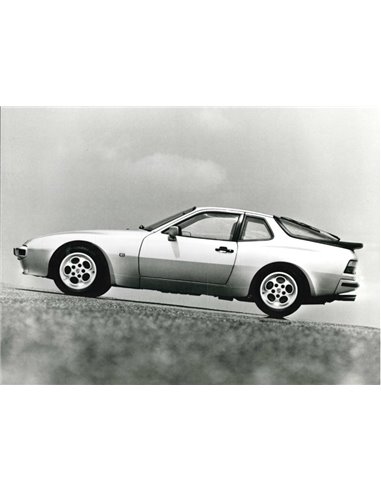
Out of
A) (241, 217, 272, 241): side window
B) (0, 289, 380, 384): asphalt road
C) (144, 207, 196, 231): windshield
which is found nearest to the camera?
(0, 289, 380, 384): asphalt road

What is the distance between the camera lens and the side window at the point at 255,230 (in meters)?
7.44

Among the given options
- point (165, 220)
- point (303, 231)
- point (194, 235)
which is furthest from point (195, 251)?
point (303, 231)

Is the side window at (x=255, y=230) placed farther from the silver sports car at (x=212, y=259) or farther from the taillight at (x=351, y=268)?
the taillight at (x=351, y=268)

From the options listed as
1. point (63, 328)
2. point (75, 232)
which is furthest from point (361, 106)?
point (63, 328)

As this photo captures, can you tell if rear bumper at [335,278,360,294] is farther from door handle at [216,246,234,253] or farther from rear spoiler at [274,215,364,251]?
Answer: door handle at [216,246,234,253]

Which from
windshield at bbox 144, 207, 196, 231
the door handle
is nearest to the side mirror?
windshield at bbox 144, 207, 196, 231

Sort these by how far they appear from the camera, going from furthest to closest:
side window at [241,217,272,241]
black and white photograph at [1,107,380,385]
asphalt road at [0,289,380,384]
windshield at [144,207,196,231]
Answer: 1. windshield at [144,207,196,231]
2. side window at [241,217,272,241]
3. black and white photograph at [1,107,380,385]
4. asphalt road at [0,289,380,384]

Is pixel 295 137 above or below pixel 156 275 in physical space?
above

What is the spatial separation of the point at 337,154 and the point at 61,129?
10.6 feet

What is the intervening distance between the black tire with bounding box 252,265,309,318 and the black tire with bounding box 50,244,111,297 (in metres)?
1.74

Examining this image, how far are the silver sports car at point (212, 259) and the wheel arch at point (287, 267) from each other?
0.04ft

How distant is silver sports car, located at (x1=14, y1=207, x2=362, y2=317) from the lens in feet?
24.1

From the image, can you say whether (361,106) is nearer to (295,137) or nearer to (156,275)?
(295,137)

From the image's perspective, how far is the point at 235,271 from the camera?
289 inches
